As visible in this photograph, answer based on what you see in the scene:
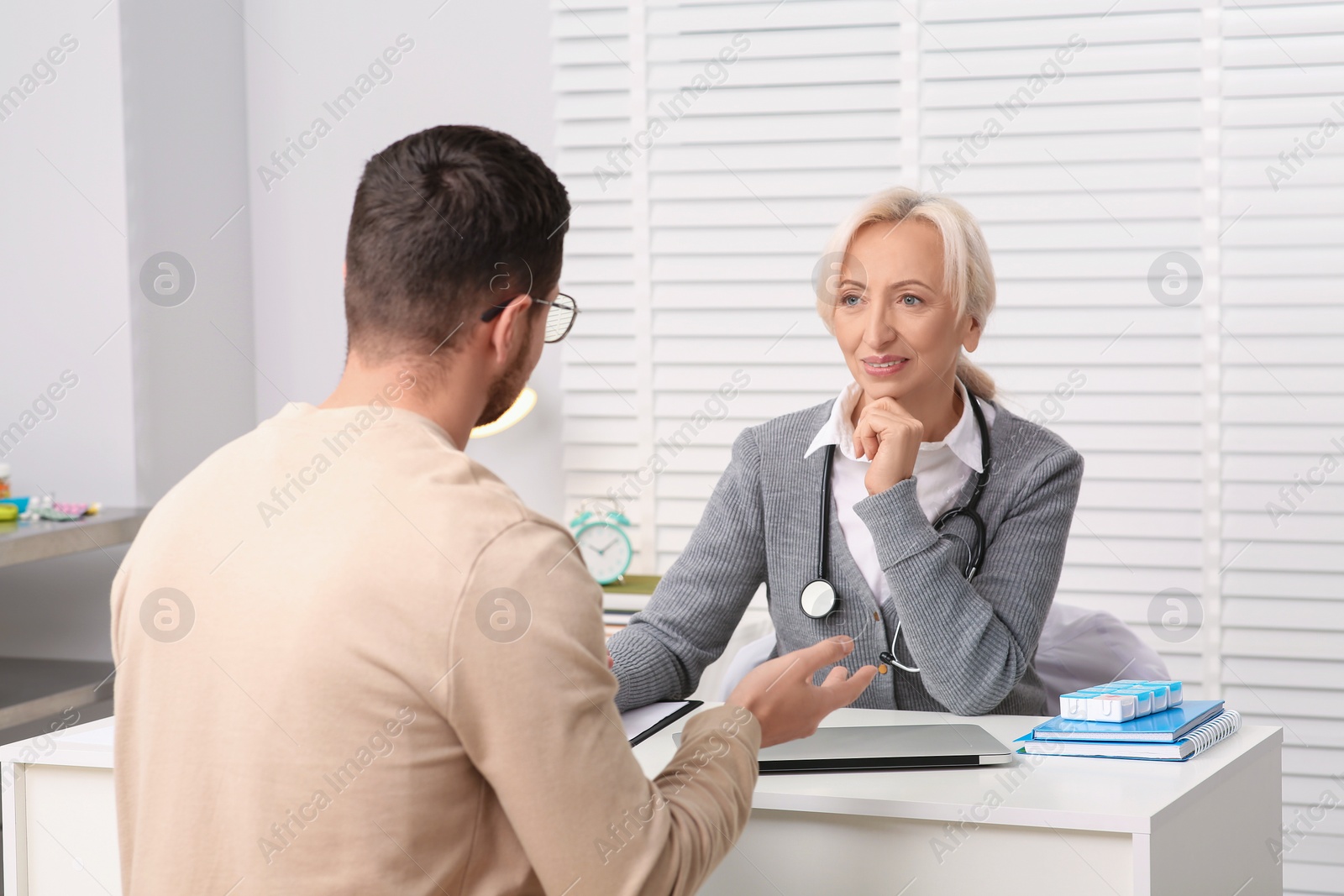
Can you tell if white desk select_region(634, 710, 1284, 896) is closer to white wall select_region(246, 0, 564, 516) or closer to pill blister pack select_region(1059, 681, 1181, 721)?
pill blister pack select_region(1059, 681, 1181, 721)

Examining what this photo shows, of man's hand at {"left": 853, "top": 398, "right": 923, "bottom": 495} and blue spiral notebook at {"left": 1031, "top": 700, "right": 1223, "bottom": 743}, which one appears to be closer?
blue spiral notebook at {"left": 1031, "top": 700, "right": 1223, "bottom": 743}

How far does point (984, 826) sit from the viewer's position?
141 centimetres

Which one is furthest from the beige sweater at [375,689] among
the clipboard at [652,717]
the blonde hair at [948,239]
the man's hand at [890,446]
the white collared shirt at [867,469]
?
the blonde hair at [948,239]

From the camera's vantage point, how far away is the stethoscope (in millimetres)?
1978

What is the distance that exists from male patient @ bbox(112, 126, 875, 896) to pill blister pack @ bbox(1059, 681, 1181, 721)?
64 cm

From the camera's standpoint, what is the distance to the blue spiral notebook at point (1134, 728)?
61.2 inches

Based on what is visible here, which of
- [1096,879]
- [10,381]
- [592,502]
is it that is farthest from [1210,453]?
[10,381]

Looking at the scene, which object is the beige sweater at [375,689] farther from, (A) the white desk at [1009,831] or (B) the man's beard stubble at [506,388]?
(A) the white desk at [1009,831]

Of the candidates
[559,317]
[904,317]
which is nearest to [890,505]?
[904,317]

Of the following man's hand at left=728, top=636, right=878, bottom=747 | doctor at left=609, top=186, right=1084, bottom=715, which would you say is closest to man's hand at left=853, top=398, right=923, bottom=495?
doctor at left=609, top=186, right=1084, bottom=715

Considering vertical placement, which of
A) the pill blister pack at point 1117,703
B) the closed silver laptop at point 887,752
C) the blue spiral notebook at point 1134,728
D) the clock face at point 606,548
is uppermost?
the pill blister pack at point 1117,703

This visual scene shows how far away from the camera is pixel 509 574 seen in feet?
3.29

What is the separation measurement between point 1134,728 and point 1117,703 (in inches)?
1.5

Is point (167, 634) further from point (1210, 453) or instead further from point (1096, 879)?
point (1210, 453)
